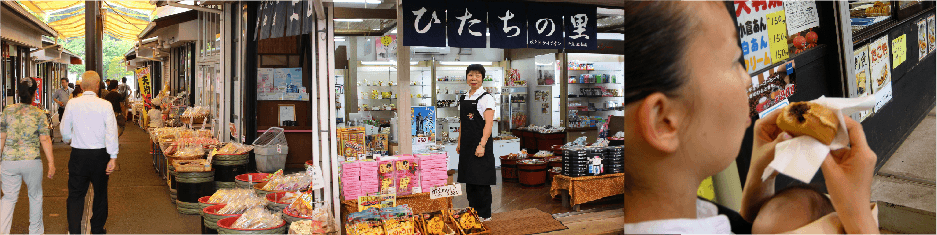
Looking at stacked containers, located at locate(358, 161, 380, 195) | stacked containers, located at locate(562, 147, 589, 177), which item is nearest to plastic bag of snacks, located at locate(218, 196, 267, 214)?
stacked containers, located at locate(358, 161, 380, 195)

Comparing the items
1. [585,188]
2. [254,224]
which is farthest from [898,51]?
[585,188]

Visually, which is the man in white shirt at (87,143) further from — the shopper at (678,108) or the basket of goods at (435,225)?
the shopper at (678,108)

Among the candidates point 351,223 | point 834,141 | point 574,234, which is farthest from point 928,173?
point 351,223

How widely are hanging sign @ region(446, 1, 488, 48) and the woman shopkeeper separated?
894 mm

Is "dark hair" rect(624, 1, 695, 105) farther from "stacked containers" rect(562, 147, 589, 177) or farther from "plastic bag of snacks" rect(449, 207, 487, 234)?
"stacked containers" rect(562, 147, 589, 177)

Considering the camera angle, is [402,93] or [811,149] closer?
[811,149]

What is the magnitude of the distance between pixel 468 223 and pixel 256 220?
1.26 metres

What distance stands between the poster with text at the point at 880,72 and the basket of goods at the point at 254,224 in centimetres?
292

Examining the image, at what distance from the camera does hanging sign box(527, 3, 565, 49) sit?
525 cm

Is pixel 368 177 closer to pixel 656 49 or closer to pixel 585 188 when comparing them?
pixel 585 188

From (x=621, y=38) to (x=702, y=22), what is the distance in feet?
30.3

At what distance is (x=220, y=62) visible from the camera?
7797 millimetres

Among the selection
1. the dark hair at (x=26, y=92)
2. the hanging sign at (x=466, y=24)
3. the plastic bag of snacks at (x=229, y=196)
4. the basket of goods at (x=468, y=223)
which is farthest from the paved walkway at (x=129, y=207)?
the hanging sign at (x=466, y=24)

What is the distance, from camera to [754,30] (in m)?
1.30
